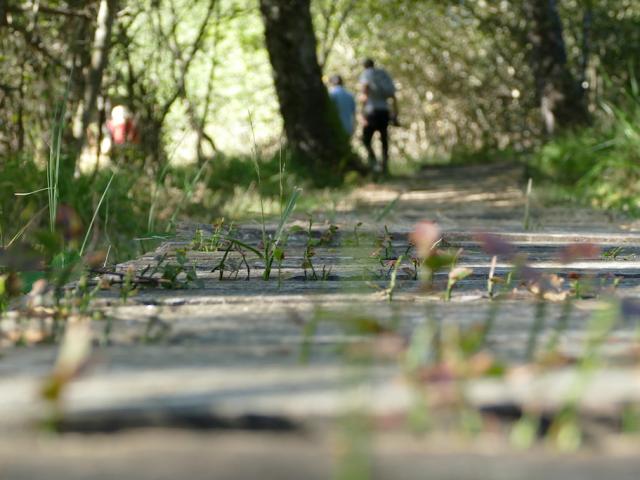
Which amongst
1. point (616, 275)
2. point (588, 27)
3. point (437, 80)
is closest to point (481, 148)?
point (437, 80)

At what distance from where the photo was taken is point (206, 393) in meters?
1.34

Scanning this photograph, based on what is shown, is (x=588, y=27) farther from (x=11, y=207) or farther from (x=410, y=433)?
(x=410, y=433)

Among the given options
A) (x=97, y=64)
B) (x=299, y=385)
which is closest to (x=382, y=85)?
(x=97, y=64)

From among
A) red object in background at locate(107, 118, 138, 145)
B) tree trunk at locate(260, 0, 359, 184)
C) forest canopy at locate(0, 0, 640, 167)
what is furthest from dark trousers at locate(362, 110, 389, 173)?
red object in background at locate(107, 118, 138, 145)

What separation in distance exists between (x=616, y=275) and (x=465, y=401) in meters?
1.76

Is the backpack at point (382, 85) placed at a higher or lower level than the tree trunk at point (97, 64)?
higher

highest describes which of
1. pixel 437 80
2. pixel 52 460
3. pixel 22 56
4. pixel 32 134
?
pixel 437 80

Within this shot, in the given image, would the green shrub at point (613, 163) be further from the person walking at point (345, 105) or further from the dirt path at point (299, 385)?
the person walking at point (345, 105)

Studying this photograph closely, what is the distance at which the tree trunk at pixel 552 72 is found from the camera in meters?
15.8

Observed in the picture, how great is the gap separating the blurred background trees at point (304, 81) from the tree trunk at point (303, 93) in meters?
0.02

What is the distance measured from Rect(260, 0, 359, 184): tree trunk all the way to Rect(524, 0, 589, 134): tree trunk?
4.17 meters

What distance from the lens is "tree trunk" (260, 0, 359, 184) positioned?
485 inches

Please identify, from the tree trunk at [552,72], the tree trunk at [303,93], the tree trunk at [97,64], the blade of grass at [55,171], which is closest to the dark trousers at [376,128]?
the tree trunk at [303,93]

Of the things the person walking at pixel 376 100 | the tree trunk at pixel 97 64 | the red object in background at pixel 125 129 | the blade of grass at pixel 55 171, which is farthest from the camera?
the person walking at pixel 376 100
